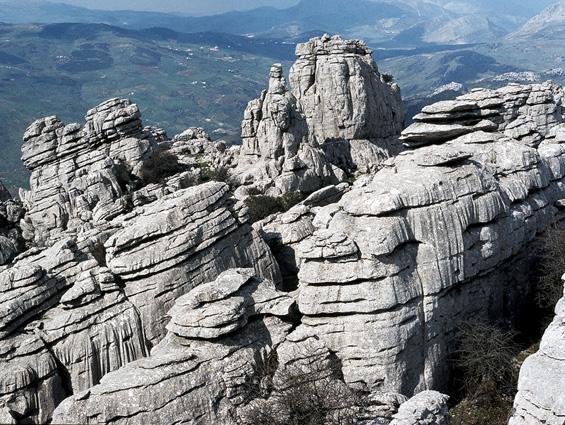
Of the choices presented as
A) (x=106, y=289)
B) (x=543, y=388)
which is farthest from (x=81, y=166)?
(x=543, y=388)

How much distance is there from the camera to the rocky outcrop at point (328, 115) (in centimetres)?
6144

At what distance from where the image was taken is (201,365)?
23250 millimetres

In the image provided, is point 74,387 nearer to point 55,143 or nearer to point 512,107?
point 55,143

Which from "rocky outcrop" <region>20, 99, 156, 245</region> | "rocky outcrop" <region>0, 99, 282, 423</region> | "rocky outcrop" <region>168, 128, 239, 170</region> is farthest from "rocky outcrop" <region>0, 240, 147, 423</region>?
"rocky outcrop" <region>168, 128, 239, 170</region>

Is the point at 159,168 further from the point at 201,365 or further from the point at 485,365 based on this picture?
the point at 485,365

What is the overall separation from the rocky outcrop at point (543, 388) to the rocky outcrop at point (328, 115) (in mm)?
43154

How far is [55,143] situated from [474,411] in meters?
44.0

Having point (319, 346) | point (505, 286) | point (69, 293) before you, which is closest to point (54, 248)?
point (69, 293)

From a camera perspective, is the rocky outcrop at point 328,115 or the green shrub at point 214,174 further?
the rocky outcrop at point 328,115

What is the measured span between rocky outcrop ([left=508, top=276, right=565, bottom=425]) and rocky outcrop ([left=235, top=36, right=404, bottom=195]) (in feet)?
142

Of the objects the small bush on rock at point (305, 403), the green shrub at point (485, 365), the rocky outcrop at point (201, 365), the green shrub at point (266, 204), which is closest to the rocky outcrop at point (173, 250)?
the rocky outcrop at point (201, 365)

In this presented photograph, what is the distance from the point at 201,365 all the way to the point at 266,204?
26262 mm

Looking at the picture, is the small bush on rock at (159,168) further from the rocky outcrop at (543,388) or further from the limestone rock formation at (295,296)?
the rocky outcrop at (543,388)

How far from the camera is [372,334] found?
2417 centimetres
